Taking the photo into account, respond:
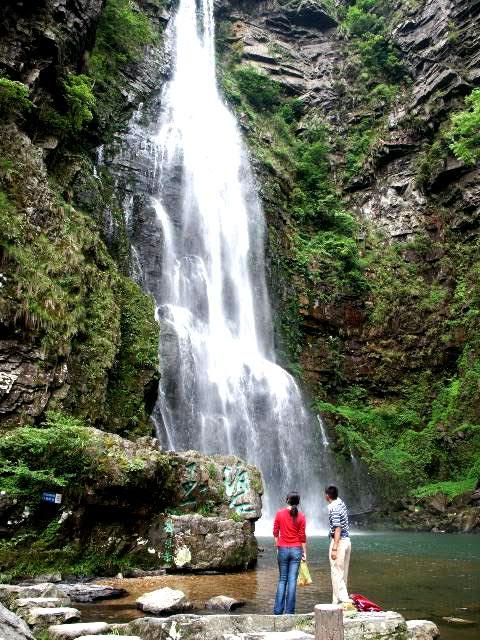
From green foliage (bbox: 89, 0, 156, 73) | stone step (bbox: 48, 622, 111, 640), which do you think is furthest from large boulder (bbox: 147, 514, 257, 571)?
green foliage (bbox: 89, 0, 156, 73)

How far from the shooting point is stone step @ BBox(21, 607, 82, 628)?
473cm

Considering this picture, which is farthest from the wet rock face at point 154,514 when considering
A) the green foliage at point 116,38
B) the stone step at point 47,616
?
the green foliage at point 116,38

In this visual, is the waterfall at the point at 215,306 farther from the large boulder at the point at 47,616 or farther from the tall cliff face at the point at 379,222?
the large boulder at the point at 47,616

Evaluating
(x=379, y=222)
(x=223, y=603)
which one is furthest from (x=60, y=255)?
(x=379, y=222)

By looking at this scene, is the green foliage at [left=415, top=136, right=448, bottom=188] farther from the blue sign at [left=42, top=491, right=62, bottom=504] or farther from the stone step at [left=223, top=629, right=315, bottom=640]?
the stone step at [left=223, top=629, right=315, bottom=640]

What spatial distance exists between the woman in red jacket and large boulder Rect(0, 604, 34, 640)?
2.58 m

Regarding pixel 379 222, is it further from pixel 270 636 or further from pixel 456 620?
pixel 270 636

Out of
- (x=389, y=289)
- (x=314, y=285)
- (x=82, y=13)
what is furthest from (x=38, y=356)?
(x=389, y=289)

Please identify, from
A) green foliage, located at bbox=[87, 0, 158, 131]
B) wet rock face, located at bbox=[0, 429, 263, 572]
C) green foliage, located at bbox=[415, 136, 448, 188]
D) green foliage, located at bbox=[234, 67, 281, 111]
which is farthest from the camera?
green foliage, located at bbox=[234, 67, 281, 111]

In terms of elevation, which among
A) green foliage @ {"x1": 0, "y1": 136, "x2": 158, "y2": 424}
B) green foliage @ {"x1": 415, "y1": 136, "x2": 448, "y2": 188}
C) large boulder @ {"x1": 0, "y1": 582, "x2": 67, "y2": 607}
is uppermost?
green foliage @ {"x1": 415, "y1": 136, "x2": 448, "y2": 188}

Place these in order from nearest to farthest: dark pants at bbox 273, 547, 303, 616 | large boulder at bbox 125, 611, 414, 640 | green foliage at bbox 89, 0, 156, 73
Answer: large boulder at bbox 125, 611, 414, 640 → dark pants at bbox 273, 547, 303, 616 → green foliage at bbox 89, 0, 156, 73

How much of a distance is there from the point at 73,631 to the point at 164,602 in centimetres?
163

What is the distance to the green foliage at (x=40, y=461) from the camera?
25.0 ft

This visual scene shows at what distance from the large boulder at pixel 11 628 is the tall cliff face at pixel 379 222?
16.8 meters
